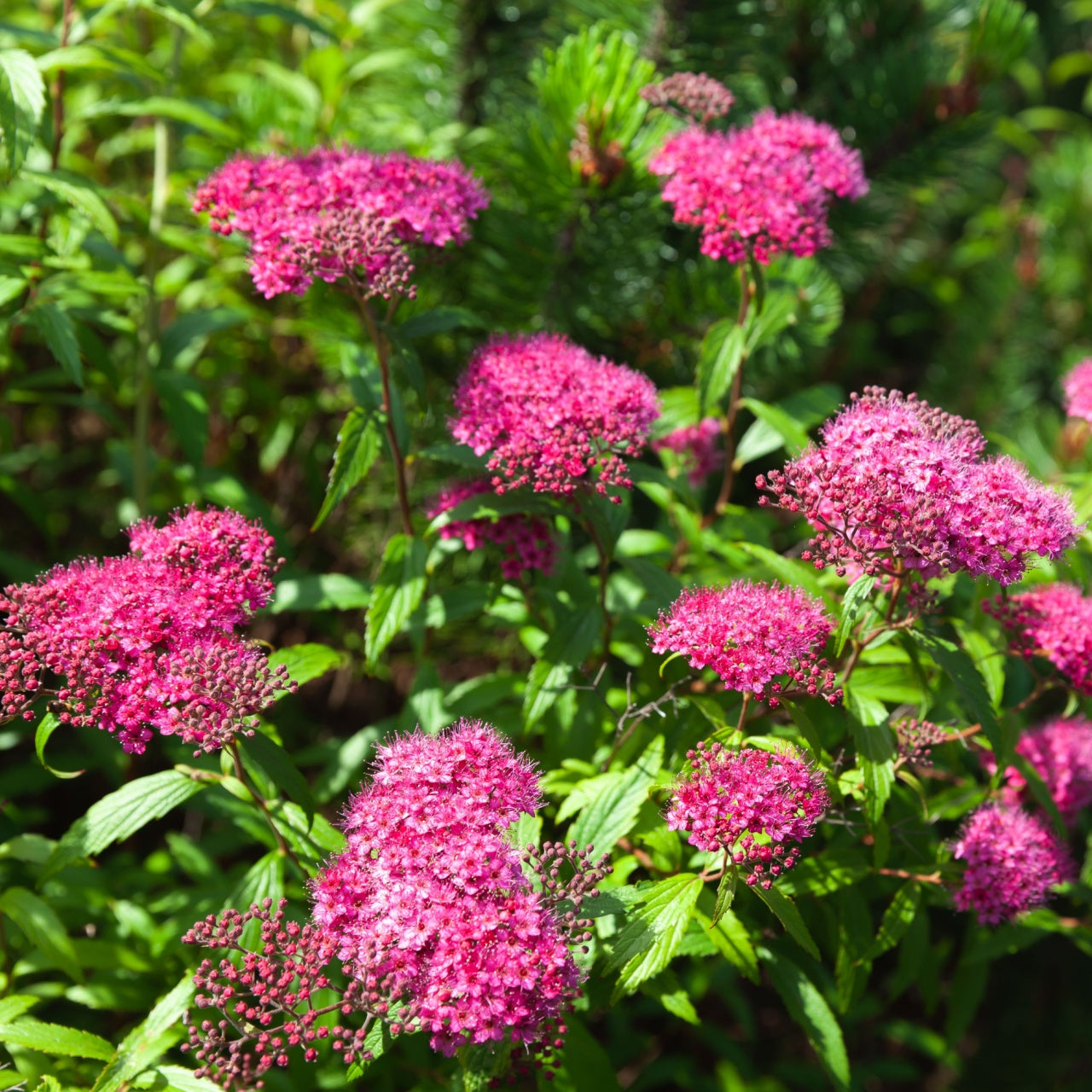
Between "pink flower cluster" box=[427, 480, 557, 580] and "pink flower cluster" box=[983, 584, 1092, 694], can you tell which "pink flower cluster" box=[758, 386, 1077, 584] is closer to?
"pink flower cluster" box=[983, 584, 1092, 694]

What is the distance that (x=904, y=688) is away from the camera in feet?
5.89

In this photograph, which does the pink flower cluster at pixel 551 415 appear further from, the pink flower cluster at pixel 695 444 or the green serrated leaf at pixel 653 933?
the green serrated leaf at pixel 653 933

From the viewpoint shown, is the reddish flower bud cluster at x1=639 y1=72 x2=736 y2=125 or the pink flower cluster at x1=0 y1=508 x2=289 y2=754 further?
the reddish flower bud cluster at x1=639 y1=72 x2=736 y2=125

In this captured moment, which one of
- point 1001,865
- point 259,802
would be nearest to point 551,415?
point 259,802

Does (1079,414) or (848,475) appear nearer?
(848,475)

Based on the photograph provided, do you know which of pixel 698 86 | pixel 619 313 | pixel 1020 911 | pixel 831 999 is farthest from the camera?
pixel 619 313

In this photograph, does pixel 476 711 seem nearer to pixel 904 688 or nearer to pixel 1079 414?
pixel 904 688

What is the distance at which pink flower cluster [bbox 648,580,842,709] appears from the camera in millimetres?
1438

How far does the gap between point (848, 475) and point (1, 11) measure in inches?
136

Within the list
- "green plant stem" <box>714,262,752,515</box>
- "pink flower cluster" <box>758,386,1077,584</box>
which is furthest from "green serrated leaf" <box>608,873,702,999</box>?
"green plant stem" <box>714,262,752,515</box>

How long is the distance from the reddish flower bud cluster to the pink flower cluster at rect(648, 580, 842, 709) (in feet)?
3.68

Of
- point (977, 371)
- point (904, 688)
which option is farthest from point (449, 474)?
point (977, 371)

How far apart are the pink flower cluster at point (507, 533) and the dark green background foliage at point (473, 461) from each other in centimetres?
10

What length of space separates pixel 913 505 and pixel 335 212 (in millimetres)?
1130
